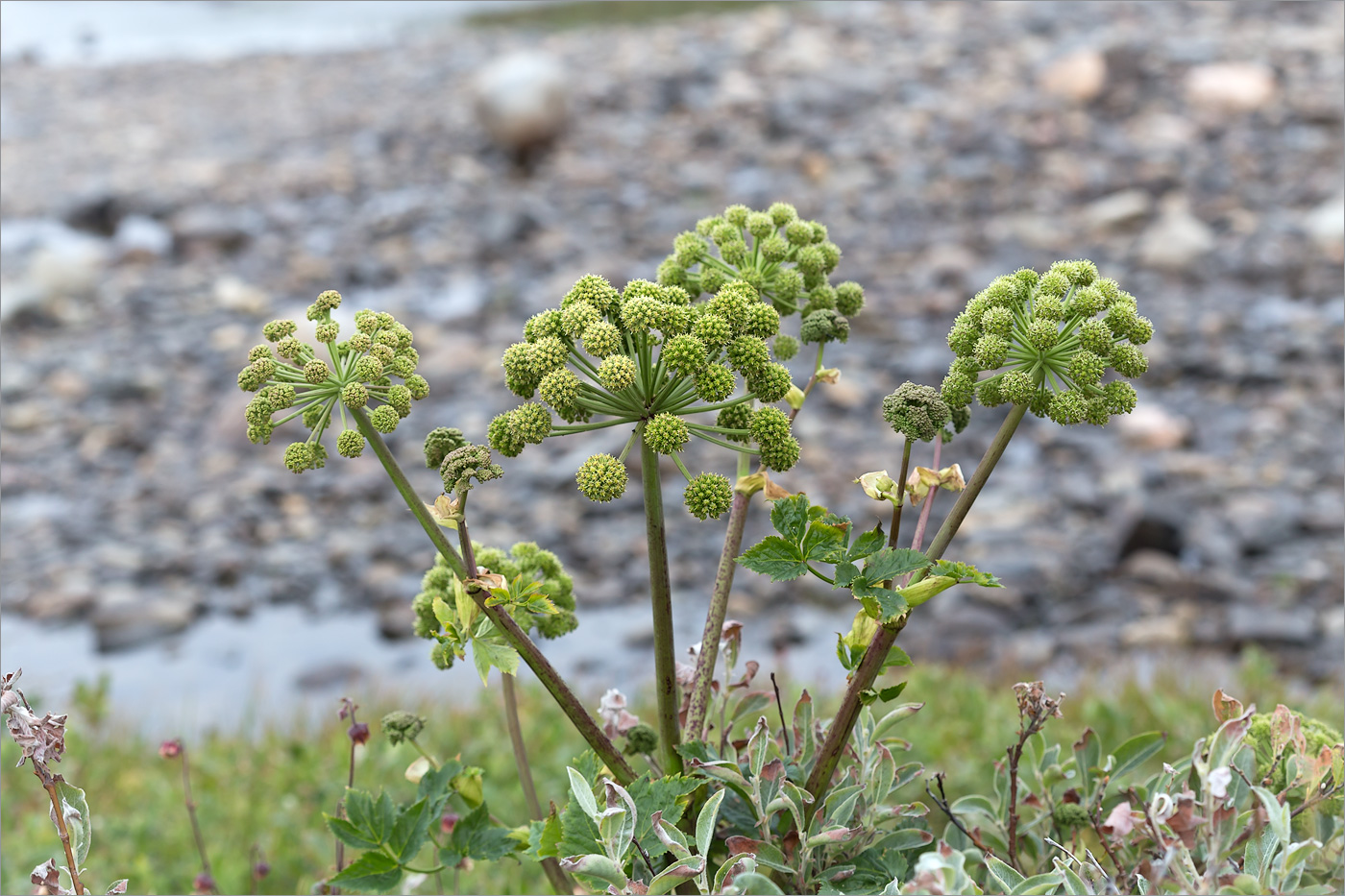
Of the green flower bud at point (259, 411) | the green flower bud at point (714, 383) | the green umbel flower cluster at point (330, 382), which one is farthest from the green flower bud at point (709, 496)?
the green flower bud at point (259, 411)

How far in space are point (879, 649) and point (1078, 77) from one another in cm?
1282

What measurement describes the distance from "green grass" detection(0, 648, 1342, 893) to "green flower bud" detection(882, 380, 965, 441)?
207 cm

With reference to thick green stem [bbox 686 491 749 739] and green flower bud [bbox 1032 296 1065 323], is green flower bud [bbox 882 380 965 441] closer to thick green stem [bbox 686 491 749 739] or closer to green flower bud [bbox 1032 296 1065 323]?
green flower bud [bbox 1032 296 1065 323]

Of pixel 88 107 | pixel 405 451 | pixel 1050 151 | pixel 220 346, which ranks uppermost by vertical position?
pixel 88 107

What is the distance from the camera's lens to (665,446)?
1.62 metres

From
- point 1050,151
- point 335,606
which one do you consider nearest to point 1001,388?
point 335,606

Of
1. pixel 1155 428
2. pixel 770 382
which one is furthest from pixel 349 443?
pixel 1155 428

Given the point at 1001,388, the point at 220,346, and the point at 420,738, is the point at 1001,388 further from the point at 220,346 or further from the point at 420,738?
the point at 220,346

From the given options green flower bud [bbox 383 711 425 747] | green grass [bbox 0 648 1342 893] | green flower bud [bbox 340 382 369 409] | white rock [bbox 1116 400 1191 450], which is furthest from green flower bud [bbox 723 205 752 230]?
white rock [bbox 1116 400 1191 450]

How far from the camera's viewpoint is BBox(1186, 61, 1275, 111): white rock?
41.0ft

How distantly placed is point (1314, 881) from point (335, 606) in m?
6.27

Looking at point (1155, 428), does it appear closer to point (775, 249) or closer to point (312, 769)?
point (312, 769)

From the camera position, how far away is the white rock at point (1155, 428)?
795cm

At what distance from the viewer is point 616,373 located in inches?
64.2
